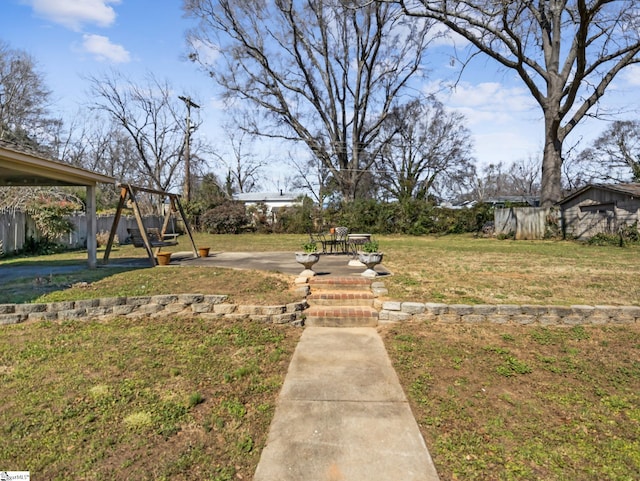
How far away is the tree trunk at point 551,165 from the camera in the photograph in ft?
56.2

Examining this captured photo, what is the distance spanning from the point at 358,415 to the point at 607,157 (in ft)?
123

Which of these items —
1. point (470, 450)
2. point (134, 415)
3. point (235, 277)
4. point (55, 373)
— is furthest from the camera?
point (235, 277)

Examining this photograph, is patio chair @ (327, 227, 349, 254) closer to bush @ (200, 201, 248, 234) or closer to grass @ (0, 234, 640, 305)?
grass @ (0, 234, 640, 305)

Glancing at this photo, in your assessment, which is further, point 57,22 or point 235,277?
point 57,22

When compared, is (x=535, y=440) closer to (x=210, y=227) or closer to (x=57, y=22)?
(x=57, y=22)

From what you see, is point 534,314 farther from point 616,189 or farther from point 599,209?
point 599,209

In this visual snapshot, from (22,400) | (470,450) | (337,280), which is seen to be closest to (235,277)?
(337,280)

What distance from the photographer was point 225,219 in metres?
21.3

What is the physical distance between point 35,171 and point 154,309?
403cm

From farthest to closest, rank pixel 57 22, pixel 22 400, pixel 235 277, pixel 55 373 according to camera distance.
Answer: pixel 57 22, pixel 235 277, pixel 55 373, pixel 22 400

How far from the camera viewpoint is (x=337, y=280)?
6148 mm

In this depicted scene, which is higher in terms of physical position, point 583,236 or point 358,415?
point 583,236

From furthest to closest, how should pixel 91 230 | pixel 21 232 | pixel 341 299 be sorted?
pixel 21 232 < pixel 91 230 < pixel 341 299

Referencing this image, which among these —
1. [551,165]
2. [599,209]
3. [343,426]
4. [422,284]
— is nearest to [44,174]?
[422,284]
